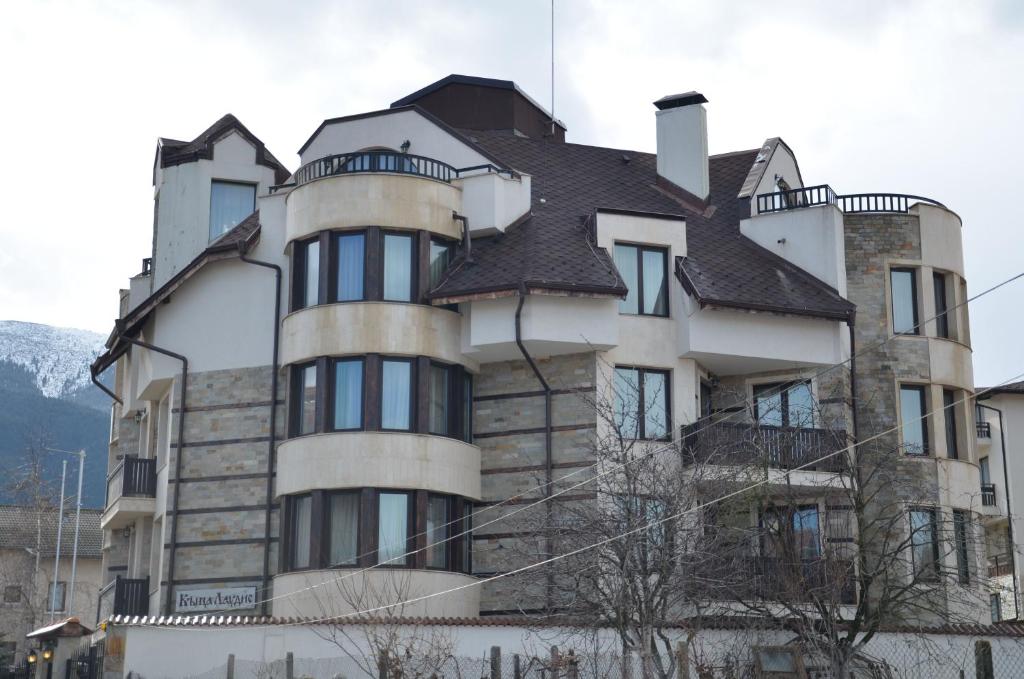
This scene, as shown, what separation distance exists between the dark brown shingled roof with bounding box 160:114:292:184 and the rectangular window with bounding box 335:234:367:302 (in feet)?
24.8

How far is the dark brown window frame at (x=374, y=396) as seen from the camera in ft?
106

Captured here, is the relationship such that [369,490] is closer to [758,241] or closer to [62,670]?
[62,670]

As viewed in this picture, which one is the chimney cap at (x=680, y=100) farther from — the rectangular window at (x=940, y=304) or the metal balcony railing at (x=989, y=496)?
the metal balcony railing at (x=989, y=496)

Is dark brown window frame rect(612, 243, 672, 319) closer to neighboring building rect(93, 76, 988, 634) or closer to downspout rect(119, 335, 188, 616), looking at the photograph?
neighboring building rect(93, 76, 988, 634)

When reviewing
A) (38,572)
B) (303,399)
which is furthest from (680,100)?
(38,572)

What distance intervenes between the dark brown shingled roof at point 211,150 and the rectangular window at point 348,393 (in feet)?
30.9

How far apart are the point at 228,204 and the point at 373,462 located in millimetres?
11811

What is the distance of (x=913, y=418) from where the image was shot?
35.1 meters

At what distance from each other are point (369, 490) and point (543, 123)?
15123 millimetres

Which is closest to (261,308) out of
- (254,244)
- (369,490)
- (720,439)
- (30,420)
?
(254,244)

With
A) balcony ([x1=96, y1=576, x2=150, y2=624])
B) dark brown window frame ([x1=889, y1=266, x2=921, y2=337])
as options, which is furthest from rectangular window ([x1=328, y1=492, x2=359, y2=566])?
dark brown window frame ([x1=889, y1=266, x2=921, y2=337])

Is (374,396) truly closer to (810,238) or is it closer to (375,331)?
(375,331)

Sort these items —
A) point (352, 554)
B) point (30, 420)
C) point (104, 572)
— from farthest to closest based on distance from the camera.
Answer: point (30, 420)
point (104, 572)
point (352, 554)

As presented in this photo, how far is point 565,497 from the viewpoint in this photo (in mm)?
32062
